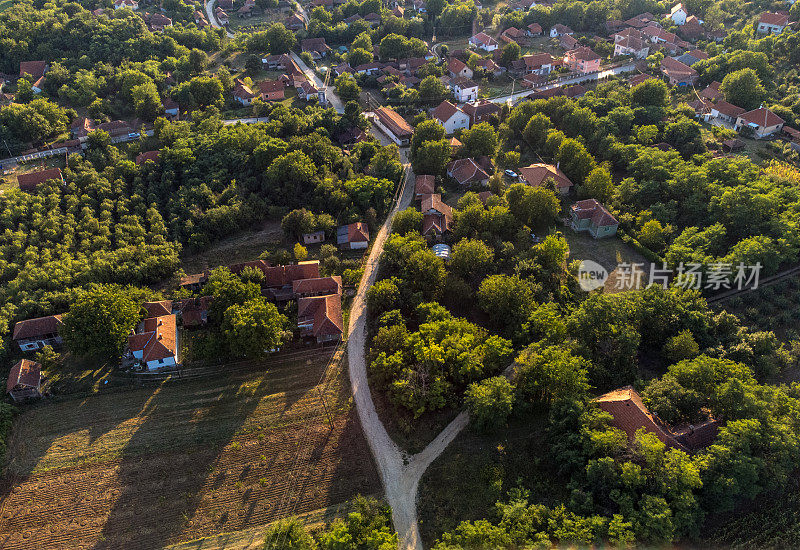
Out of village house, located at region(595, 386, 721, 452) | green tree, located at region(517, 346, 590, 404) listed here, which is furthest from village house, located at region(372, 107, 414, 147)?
village house, located at region(595, 386, 721, 452)

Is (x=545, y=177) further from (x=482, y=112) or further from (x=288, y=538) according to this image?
(x=288, y=538)

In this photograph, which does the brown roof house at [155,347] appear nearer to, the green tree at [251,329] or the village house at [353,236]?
the green tree at [251,329]

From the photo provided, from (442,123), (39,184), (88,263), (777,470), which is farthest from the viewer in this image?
(442,123)

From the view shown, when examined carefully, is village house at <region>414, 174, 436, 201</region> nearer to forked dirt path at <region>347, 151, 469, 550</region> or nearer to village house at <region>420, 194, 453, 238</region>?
village house at <region>420, 194, 453, 238</region>

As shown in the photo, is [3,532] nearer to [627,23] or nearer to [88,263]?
[88,263]

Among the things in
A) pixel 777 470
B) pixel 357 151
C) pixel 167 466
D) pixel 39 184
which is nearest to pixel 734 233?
pixel 777 470

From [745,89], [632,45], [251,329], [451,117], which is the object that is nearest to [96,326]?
[251,329]

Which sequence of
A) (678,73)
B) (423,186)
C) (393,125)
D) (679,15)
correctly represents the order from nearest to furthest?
(423,186) → (393,125) → (678,73) → (679,15)
